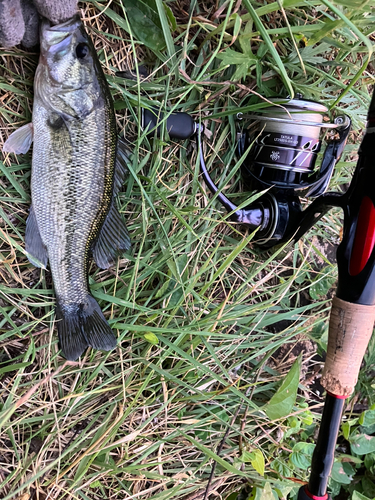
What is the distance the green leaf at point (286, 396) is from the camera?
167 centimetres

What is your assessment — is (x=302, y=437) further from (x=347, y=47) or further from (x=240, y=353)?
(x=347, y=47)

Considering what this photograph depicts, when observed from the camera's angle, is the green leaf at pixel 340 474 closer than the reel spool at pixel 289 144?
No

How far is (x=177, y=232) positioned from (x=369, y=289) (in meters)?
0.77

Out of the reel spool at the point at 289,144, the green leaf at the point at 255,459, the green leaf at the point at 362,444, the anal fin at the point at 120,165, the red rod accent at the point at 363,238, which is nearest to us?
the red rod accent at the point at 363,238

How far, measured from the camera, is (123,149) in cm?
133

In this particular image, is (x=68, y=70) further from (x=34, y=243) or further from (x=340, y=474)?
(x=340, y=474)

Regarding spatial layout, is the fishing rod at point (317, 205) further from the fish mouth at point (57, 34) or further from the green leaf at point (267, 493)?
the green leaf at point (267, 493)

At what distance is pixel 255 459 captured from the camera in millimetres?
1654

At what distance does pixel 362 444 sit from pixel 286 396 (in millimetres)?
685

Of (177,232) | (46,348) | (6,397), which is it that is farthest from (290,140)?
(6,397)

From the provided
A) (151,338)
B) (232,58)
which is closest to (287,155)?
(232,58)

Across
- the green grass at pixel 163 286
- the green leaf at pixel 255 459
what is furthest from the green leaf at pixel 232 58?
the green leaf at pixel 255 459

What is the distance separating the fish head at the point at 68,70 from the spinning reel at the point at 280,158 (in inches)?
11.1

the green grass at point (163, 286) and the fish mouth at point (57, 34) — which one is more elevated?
the fish mouth at point (57, 34)
